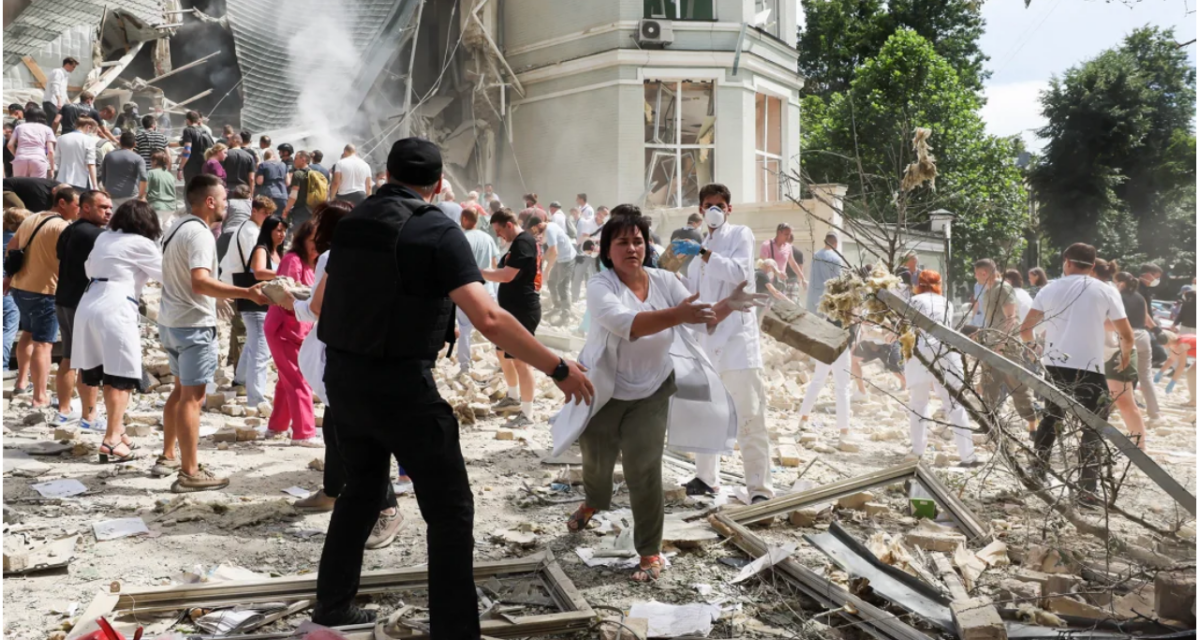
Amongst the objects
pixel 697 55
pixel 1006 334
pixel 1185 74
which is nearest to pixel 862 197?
pixel 1006 334

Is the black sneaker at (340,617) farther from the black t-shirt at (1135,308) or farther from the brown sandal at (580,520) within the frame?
the black t-shirt at (1135,308)

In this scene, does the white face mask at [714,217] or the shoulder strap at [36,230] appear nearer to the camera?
the white face mask at [714,217]

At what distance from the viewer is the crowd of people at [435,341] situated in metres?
3.04

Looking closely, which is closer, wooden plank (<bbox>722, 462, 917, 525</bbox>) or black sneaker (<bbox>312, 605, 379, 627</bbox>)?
black sneaker (<bbox>312, 605, 379, 627</bbox>)

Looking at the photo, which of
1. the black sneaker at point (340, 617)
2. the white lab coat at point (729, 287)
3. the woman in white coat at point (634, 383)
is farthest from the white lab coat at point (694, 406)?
the black sneaker at point (340, 617)

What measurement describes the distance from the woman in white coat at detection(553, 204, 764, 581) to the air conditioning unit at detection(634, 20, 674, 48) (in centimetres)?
1738

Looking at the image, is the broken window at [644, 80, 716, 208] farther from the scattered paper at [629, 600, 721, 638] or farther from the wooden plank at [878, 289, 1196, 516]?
the scattered paper at [629, 600, 721, 638]

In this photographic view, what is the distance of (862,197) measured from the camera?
13.8 feet

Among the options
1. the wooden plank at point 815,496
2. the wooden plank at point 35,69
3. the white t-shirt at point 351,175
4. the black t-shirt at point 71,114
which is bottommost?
the wooden plank at point 815,496

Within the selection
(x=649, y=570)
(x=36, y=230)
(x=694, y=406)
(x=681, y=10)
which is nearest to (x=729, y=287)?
(x=694, y=406)

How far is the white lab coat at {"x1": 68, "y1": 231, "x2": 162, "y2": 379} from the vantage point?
223 inches

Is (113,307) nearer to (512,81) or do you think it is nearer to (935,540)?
(935,540)

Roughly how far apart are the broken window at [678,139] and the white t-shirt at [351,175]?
10027mm

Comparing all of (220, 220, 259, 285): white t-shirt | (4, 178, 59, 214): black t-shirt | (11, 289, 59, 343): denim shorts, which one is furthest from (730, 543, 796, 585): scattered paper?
(4, 178, 59, 214): black t-shirt
